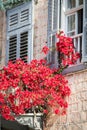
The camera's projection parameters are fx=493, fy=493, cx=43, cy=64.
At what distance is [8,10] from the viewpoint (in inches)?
542

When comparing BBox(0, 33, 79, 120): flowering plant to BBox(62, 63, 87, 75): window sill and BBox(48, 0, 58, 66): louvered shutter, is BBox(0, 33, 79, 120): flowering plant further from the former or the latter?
BBox(48, 0, 58, 66): louvered shutter

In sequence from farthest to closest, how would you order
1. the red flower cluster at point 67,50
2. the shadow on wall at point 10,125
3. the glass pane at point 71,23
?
the shadow on wall at point 10,125
the glass pane at point 71,23
the red flower cluster at point 67,50

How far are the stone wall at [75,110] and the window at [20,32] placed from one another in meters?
1.82

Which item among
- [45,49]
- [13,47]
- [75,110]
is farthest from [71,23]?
[75,110]

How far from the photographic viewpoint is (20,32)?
1324cm

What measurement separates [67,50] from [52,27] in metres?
1.10

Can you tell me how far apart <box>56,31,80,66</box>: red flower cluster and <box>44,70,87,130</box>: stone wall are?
330 millimetres

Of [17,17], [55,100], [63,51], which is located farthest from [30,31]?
[55,100]

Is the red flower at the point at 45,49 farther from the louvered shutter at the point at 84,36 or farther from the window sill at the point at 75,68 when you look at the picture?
the louvered shutter at the point at 84,36

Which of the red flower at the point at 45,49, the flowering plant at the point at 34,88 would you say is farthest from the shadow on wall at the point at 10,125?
the red flower at the point at 45,49

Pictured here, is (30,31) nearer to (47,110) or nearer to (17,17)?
(17,17)

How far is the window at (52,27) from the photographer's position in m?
12.0

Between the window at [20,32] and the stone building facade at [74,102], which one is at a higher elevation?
the window at [20,32]

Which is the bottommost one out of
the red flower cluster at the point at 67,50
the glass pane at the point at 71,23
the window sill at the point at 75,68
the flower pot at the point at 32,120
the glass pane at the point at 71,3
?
the flower pot at the point at 32,120
